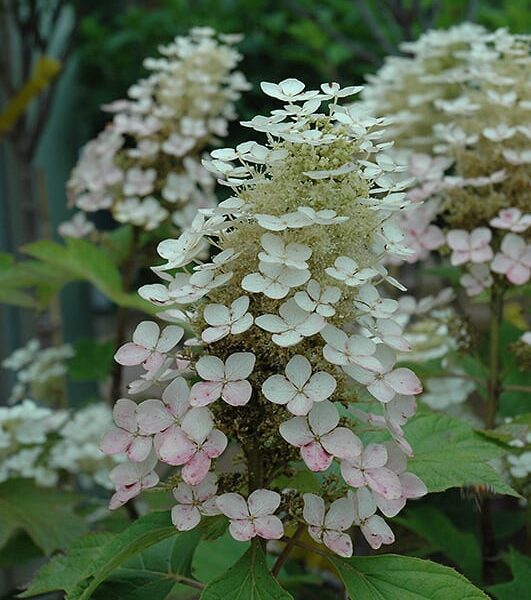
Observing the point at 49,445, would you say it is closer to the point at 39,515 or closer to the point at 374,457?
the point at 39,515

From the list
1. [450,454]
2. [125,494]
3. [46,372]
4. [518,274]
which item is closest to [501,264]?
[518,274]

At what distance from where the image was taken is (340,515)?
0.59 metres

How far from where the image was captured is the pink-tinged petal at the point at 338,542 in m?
0.58

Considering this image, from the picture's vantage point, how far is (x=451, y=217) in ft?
3.23

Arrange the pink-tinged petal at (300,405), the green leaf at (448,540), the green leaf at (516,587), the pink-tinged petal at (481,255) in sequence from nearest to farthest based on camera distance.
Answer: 1. the pink-tinged petal at (300,405)
2. the green leaf at (516,587)
3. the pink-tinged petal at (481,255)
4. the green leaf at (448,540)

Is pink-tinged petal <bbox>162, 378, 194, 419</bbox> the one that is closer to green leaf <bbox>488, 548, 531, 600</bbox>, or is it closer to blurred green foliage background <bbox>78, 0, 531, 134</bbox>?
green leaf <bbox>488, 548, 531, 600</bbox>

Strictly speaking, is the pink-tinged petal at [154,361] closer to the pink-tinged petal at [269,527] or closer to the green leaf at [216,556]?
the pink-tinged petal at [269,527]

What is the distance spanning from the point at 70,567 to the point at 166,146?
692 mm

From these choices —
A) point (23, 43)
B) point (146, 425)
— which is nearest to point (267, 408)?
point (146, 425)

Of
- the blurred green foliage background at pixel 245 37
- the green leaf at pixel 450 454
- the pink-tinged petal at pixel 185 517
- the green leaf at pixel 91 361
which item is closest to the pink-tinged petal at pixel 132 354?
the pink-tinged petal at pixel 185 517

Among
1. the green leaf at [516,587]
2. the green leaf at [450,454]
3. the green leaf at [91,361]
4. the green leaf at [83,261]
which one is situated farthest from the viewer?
the green leaf at [91,361]

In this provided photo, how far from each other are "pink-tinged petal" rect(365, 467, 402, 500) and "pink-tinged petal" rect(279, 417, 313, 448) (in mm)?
49

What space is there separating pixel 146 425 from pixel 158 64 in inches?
33.0

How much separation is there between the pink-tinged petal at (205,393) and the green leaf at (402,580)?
158 mm
